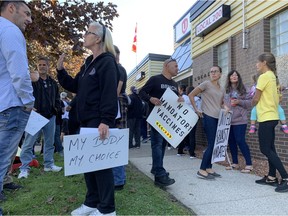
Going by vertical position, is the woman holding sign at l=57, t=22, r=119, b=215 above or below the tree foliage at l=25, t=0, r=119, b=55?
below

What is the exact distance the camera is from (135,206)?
3.50 meters

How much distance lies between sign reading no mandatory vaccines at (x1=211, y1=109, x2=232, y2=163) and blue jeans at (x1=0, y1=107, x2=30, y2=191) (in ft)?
10.5

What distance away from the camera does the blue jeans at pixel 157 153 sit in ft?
14.5

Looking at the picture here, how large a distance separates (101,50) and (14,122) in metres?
1.14

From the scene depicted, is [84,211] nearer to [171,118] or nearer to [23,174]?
[171,118]

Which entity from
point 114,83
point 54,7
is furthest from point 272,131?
point 54,7

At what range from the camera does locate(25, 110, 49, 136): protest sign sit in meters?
5.07

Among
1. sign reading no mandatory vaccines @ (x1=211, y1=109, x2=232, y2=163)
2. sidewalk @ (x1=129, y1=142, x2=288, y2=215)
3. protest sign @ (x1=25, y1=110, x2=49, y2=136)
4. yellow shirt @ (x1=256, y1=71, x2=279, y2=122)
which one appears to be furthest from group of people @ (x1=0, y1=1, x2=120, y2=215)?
sign reading no mandatory vaccines @ (x1=211, y1=109, x2=232, y2=163)

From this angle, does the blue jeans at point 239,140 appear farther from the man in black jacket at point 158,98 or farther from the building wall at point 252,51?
the man in black jacket at point 158,98

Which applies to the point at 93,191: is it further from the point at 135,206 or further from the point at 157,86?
the point at 157,86

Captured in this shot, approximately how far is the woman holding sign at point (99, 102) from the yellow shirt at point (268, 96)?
7.72 ft

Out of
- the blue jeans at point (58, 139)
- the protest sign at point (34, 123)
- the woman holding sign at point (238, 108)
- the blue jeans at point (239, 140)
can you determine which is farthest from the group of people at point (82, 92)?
the blue jeans at point (58, 139)

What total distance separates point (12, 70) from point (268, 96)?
134 inches

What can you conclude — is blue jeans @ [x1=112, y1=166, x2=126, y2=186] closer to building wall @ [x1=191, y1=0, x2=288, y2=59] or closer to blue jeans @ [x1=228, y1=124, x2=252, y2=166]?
blue jeans @ [x1=228, y1=124, x2=252, y2=166]
